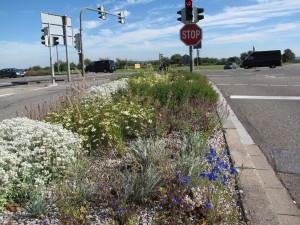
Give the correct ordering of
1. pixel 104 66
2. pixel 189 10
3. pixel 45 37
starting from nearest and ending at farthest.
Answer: pixel 189 10 → pixel 45 37 → pixel 104 66

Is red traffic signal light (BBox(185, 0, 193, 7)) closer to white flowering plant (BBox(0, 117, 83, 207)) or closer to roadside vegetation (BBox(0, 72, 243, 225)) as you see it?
roadside vegetation (BBox(0, 72, 243, 225))

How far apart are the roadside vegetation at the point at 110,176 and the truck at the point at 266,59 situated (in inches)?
1608

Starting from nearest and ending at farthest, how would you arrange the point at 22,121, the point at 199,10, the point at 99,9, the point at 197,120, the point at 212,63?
the point at 22,121 → the point at 197,120 → the point at 199,10 → the point at 99,9 → the point at 212,63

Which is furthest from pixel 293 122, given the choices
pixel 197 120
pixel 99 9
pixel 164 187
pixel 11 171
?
pixel 99 9

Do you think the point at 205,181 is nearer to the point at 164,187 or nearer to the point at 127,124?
the point at 164,187

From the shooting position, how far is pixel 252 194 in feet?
10.1

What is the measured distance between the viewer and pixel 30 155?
10.9 feet

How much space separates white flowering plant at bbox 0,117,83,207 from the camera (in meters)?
2.95

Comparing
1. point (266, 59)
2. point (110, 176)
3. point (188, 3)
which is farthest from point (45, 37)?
point (266, 59)

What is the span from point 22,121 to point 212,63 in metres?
73.7

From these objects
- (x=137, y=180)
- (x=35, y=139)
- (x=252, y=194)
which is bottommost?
(x=252, y=194)

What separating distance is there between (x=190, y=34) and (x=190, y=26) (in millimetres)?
414

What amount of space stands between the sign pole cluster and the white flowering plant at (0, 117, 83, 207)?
362 inches

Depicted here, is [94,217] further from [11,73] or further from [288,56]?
[288,56]
